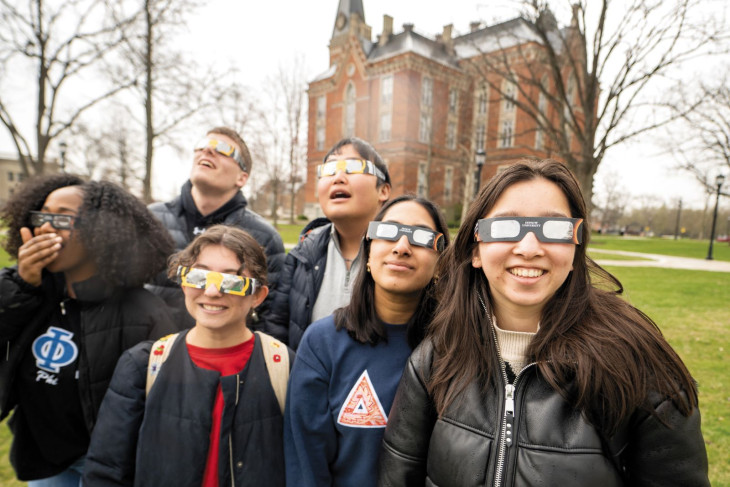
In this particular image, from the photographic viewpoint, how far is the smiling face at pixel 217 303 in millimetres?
2064

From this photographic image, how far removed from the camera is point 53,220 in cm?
216

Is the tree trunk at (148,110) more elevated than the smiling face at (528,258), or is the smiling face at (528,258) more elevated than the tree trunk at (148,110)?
the tree trunk at (148,110)

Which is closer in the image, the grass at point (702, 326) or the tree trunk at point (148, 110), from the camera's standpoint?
the grass at point (702, 326)

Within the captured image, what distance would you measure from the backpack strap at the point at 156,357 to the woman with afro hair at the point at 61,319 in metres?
0.27

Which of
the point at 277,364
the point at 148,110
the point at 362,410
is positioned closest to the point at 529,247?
the point at 362,410

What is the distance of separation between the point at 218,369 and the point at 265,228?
5.00 feet

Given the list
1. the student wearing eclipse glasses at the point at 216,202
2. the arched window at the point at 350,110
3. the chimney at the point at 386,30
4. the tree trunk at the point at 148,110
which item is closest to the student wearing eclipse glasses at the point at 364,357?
the student wearing eclipse glasses at the point at 216,202

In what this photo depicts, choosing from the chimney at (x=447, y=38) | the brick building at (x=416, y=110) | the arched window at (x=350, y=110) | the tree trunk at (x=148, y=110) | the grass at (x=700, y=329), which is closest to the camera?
the grass at (x=700, y=329)

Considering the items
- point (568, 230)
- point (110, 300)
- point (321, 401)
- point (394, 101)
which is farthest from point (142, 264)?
point (394, 101)

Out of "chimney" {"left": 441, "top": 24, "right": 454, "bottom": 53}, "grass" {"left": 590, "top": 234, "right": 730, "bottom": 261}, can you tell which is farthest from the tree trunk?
"chimney" {"left": 441, "top": 24, "right": 454, "bottom": 53}

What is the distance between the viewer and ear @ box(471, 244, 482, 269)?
1.79m

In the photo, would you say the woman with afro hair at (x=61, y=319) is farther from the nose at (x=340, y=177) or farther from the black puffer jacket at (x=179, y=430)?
the nose at (x=340, y=177)

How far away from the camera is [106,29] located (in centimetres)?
1374

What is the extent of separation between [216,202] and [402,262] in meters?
1.97
